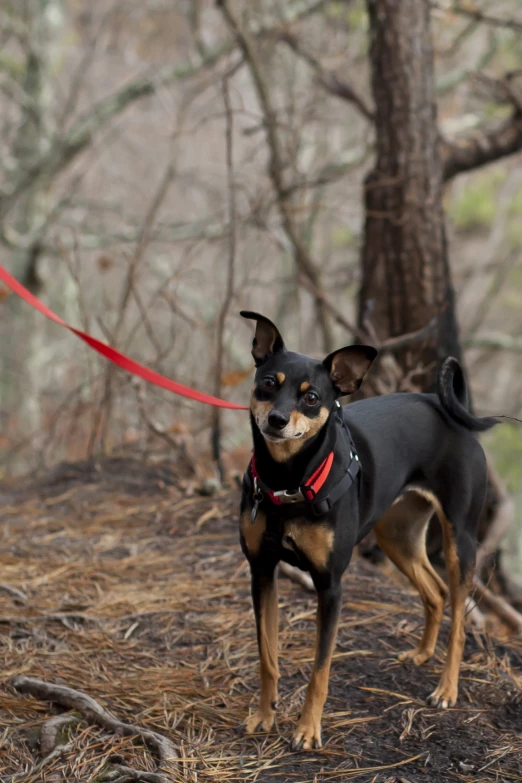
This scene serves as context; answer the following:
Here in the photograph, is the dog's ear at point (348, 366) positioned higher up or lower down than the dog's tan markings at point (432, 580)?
higher up

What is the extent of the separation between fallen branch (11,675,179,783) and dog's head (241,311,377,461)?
1014 millimetres

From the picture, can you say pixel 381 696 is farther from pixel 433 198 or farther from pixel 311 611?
pixel 433 198

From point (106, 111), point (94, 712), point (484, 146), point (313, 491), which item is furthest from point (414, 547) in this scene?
point (106, 111)

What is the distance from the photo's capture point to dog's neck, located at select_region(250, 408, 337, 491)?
9.25 feet

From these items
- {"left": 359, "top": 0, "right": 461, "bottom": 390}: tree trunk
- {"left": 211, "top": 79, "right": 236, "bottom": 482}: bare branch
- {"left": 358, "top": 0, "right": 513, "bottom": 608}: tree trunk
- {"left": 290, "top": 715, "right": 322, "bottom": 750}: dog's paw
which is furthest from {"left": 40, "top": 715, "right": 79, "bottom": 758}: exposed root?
{"left": 359, "top": 0, "right": 461, "bottom": 390}: tree trunk

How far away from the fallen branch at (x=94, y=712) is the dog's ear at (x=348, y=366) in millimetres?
1322

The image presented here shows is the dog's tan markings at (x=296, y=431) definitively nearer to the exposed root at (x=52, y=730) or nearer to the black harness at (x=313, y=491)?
the black harness at (x=313, y=491)

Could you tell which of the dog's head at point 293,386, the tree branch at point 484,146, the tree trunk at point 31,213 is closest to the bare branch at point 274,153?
the tree branch at point 484,146

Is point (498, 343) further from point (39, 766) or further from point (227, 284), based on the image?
point (39, 766)

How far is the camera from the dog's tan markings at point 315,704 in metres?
2.81

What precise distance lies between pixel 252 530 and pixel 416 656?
3.73 feet

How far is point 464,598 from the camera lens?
3441mm

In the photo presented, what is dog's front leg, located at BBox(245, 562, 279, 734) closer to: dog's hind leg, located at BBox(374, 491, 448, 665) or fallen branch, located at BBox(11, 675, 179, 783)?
fallen branch, located at BBox(11, 675, 179, 783)

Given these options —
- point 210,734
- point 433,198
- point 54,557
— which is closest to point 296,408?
point 210,734
